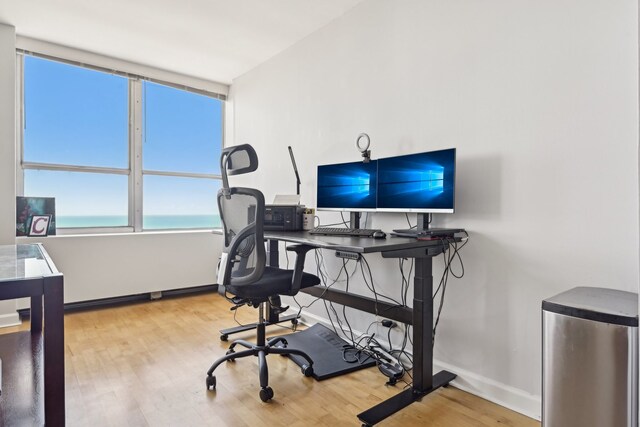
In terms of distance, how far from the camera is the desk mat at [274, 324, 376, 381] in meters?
2.24

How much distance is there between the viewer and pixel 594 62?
160 cm

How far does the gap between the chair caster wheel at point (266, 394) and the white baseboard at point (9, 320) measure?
8.21ft

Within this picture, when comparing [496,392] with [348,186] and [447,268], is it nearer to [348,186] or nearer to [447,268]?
[447,268]

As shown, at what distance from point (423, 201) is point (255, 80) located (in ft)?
8.86

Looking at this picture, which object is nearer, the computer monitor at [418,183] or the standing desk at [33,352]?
the standing desk at [33,352]

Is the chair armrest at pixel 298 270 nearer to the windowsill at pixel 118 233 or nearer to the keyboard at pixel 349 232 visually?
the keyboard at pixel 349 232

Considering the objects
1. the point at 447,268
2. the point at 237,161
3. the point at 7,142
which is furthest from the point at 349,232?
the point at 7,142

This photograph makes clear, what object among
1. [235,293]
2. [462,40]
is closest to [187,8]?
[462,40]

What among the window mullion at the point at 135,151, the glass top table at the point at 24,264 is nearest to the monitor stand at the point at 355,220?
the glass top table at the point at 24,264

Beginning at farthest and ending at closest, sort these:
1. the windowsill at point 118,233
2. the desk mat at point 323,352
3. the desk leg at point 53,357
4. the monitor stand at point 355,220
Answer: the windowsill at point 118,233 → the monitor stand at point 355,220 → the desk mat at point 323,352 → the desk leg at point 53,357

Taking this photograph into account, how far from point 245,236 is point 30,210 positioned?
255cm

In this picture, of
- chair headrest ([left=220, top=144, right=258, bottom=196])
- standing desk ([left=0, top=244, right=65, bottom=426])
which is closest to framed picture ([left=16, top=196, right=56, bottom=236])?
standing desk ([left=0, top=244, right=65, bottom=426])

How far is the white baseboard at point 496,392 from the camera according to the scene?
5.80 feet

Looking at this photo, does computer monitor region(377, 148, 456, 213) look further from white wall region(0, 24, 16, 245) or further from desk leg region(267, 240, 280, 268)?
white wall region(0, 24, 16, 245)
